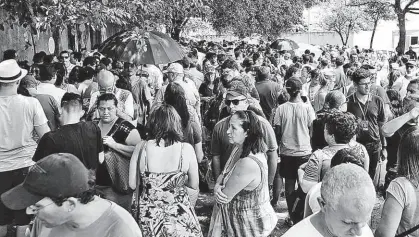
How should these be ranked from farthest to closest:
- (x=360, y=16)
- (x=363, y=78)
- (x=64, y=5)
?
1. (x=360, y=16)
2. (x=64, y=5)
3. (x=363, y=78)

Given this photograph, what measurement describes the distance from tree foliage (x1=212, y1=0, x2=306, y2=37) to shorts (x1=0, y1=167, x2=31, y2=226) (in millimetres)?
14055

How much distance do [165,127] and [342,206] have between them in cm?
223

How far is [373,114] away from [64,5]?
446cm

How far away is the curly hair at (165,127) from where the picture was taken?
4508 mm

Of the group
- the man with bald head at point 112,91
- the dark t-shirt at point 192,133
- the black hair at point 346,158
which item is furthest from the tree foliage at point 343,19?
the black hair at point 346,158

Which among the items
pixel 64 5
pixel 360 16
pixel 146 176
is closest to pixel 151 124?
pixel 146 176

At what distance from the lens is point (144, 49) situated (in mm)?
8039

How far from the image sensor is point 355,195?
251 cm

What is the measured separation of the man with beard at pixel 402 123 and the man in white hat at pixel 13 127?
136 inches

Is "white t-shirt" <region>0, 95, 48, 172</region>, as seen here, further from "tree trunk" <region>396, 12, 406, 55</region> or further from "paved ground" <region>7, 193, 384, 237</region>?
"tree trunk" <region>396, 12, 406, 55</region>

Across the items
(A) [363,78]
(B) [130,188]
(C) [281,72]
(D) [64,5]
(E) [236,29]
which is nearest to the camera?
(B) [130,188]

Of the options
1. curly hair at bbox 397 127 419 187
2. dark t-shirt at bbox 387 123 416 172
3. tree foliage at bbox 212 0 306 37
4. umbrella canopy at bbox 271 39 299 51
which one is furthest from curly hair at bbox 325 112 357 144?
tree foliage at bbox 212 0 306 37

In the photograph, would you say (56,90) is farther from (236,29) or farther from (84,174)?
(236,29)

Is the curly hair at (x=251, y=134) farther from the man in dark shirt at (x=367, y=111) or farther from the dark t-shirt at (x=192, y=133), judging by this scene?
the man in dark shirt at (x=367, y=111)
